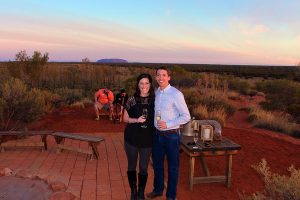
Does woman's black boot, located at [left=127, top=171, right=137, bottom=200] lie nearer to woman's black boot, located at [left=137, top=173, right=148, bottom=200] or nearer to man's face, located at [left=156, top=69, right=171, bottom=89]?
woman's black boot, located at [left=137, top=173, right=148, bottom=200]

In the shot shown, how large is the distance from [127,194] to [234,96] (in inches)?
707

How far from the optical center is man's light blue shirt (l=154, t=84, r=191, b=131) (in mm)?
4492

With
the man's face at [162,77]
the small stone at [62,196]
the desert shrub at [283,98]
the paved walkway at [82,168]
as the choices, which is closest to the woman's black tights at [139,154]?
the paved walkway at [82,168]

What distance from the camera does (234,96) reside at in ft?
72.5

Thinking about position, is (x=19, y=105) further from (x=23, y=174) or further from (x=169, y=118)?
(x=169, y=118)

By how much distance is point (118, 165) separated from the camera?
6613 mm

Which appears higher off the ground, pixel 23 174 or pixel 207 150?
pixel 207 150

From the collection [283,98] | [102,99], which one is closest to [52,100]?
[102,99]

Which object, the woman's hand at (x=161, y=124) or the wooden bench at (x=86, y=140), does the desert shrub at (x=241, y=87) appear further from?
the woman's hand at (x=161, y=124)

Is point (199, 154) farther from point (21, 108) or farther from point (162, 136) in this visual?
point (21, 108)

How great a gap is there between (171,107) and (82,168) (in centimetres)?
265

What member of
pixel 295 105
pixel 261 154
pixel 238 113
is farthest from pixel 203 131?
pixel 295 105

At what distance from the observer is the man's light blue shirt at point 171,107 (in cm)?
449

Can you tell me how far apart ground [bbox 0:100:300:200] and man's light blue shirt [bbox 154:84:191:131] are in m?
1.18
